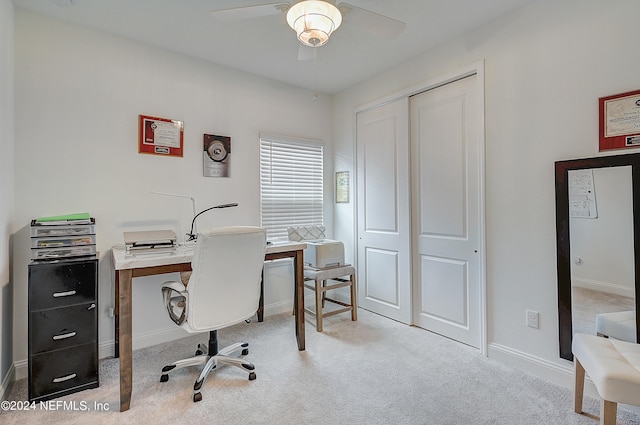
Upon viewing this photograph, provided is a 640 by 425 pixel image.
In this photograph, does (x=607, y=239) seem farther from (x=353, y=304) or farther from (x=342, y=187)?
(x=342, y=187)

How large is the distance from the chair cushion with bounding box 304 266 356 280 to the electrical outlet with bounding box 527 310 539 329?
1.55 m

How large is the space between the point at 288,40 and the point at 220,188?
1496 millimetres

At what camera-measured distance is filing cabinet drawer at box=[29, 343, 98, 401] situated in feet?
6.24

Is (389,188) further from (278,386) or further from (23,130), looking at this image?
(23,130)

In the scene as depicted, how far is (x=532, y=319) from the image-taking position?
7.30 ft

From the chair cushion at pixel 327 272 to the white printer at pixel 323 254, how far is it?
57mm

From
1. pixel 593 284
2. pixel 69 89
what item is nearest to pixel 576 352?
pixel 593 284

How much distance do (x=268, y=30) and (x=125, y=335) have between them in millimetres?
2385

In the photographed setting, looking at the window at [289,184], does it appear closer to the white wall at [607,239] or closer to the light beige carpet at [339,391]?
the light beige carpet at [339,391]

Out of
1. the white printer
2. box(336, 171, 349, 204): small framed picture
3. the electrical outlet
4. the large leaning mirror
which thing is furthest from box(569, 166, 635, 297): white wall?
box(336, 171, 349, 204): small framed picture

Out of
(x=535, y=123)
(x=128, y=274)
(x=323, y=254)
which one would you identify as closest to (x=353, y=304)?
(x=323, y=254)

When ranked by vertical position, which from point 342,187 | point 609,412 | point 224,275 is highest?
point 342,187

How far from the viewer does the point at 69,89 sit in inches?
94.3

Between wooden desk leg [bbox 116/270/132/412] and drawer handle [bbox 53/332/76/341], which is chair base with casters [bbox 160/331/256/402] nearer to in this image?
wooden desk leg [bbox 116/270/132/412]
